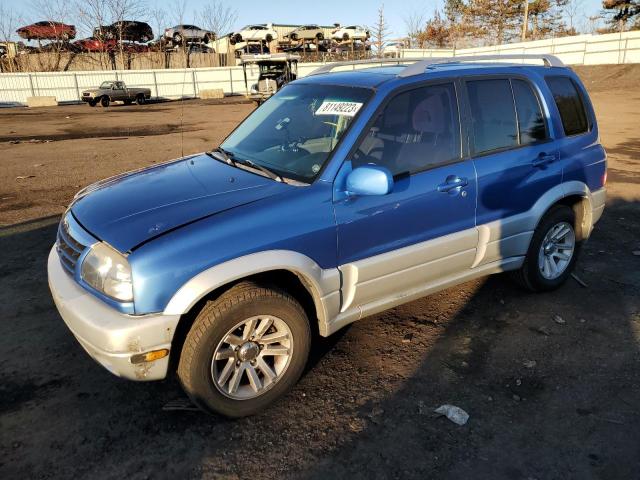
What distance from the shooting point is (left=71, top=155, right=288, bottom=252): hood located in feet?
8.94

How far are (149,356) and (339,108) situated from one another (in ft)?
6.58

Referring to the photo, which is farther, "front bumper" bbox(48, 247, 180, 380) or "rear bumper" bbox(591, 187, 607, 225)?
"rear bumper" bbox(591, 187, 607, 225)

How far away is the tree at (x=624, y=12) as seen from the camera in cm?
4829

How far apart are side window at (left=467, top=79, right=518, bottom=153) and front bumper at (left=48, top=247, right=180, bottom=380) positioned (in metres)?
2.54

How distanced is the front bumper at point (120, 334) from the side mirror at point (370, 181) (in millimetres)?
1251

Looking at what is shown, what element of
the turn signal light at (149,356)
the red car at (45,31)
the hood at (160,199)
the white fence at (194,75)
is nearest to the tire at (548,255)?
the hood at (160,199)

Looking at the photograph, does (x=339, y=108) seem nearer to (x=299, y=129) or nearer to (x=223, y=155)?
(x=299, y=129)

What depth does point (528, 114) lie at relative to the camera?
408 cm

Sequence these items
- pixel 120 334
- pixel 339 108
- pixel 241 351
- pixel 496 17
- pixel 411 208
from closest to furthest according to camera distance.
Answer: pixel 120 334, pixel 241 351, pixel 411 208, pixel 339 108, pixel 496 17

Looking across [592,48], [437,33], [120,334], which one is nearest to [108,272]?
[120,334]

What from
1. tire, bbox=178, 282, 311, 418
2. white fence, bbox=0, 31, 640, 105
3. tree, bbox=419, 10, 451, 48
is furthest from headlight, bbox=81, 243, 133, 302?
tree, bbox=419, 10, 451, 48

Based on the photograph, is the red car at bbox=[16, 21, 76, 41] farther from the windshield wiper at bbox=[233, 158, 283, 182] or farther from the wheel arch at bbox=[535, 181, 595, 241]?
the wheel arch at bbox=[535, 181, 595, 241]

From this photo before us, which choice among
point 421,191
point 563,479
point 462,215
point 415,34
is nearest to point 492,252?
point 462,215

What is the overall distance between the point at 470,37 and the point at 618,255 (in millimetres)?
63334
